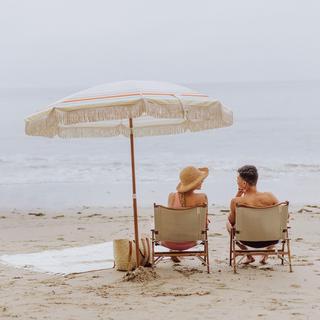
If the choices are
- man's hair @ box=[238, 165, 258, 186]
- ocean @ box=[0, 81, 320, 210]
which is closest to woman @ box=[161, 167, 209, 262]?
man's hair @ box=[238, 165, 258, 186]

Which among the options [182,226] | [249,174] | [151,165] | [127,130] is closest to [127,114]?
[182,226]

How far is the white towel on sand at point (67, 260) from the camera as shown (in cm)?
774

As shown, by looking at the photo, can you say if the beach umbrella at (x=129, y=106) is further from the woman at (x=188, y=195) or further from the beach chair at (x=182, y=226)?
the woman at (x=188, y=195)

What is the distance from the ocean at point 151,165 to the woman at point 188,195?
1.69m

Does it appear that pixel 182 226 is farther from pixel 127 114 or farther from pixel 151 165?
pixel 151 165

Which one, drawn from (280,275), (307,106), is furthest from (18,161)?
(307,106)

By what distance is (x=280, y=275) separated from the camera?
23.0ft

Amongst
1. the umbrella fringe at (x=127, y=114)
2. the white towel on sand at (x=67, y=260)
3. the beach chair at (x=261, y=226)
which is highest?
the umbrella fringe at (x=127, y=114)

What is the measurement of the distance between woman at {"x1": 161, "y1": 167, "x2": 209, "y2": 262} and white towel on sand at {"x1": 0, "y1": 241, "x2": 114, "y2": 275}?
0.88m

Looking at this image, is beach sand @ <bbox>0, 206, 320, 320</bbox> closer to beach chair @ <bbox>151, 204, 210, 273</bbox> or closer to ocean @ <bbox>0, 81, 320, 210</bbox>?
beach chair @ <bbox>151, 204, 210, 273</bbox>

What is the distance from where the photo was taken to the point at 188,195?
295 inches

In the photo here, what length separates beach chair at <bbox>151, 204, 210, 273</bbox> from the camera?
23.1 ft

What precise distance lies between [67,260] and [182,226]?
180 centimetres

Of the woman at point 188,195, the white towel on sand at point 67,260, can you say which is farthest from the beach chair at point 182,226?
the white towel on sand at point 67,260
